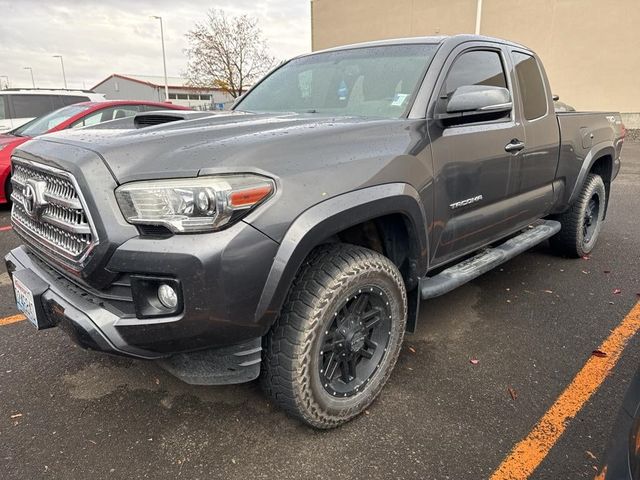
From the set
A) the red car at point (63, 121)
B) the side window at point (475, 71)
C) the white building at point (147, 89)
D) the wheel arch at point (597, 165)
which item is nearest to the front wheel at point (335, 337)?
the side window at point (475, 71)

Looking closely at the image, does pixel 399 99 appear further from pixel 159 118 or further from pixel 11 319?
pixel 11 319

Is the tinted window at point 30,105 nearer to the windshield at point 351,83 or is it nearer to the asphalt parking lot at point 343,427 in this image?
the asphalt parking lot at point 343,427

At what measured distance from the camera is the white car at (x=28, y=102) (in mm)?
9812

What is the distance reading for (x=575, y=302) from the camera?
12.2 feet

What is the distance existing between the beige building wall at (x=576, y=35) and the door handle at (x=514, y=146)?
21.5 m

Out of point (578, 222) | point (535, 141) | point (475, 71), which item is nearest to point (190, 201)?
point (475, 71)

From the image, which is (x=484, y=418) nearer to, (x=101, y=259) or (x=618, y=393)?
(x=618, y=393)

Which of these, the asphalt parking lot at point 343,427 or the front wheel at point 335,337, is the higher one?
the front wheel at point 335,337

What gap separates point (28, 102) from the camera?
10.0m

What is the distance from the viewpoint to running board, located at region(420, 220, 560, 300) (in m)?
2.68

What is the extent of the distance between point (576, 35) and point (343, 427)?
82.6 feet

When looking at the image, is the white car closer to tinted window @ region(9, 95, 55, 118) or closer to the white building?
tinted window @ region(9, 95, 55, 118)

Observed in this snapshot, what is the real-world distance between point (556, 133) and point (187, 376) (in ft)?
10.8

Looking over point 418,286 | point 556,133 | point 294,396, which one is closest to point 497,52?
point 556,133
